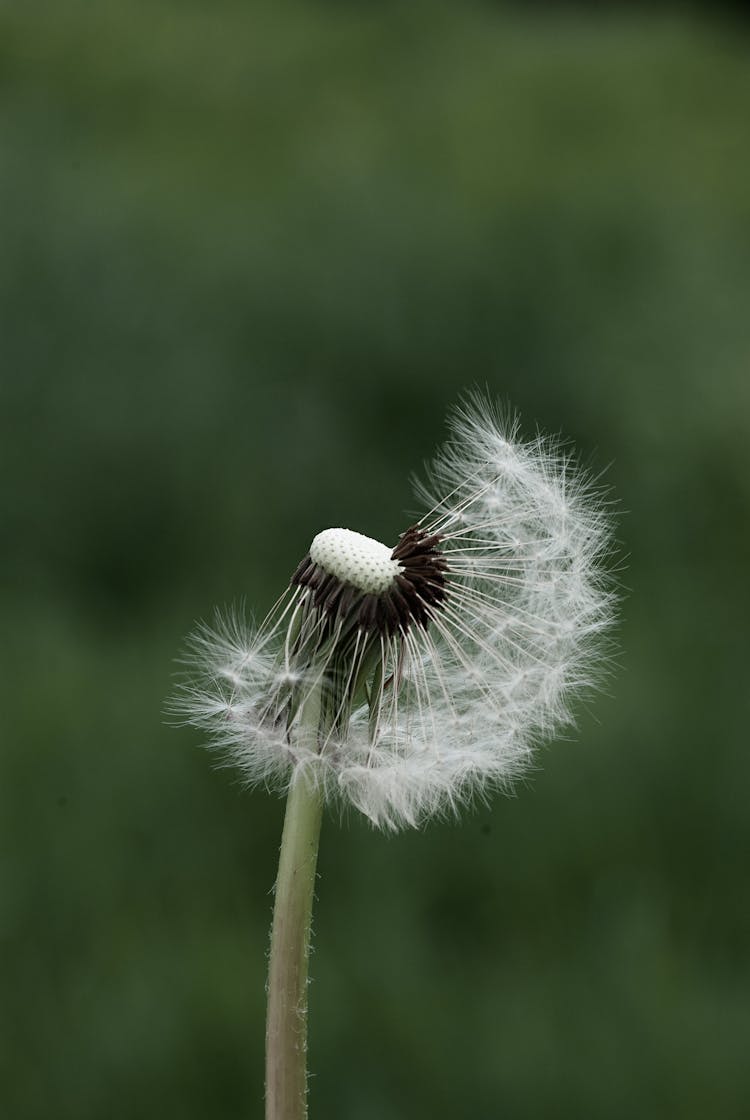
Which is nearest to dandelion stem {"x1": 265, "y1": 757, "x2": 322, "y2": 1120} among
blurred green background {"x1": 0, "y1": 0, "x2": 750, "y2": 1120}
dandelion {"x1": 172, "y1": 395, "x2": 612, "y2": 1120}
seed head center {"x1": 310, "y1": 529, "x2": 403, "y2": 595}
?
dandelion {"x1": 172, "y1": 395, "x2": 612, "y2": 1120}

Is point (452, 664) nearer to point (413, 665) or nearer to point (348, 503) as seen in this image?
point (413, 665)

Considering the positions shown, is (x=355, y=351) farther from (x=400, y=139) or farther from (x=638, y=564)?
(x=400, y=139)

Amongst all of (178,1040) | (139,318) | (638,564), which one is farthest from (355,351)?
(178,1040)

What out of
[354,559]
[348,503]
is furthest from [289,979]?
[348,503]

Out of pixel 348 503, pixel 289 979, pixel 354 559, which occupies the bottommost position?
pixel 289 979

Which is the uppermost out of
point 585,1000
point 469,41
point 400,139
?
point 469,41
